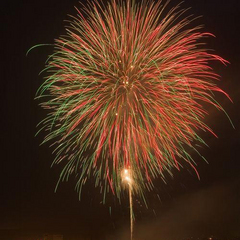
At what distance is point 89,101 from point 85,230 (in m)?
11.2

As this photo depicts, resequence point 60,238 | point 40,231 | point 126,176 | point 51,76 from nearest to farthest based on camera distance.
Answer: point 51,76 < point 126,176 < point 60,238 < point 40,231

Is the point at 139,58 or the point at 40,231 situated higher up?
the point at 139,58

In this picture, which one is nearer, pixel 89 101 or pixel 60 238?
pixel 89 101

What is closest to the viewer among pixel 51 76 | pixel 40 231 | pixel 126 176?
Answer: pixel 51 76

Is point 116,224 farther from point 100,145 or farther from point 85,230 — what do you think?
point 100,145

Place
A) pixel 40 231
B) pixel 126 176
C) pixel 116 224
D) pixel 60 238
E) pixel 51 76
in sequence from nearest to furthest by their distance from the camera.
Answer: pixel 51 76, pixel 126 176, pixel 60 238, pixel 40 231, pixel 116 224

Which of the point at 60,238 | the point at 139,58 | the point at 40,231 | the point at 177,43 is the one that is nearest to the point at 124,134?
the point at 139,58

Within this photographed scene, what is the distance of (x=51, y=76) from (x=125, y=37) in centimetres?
312

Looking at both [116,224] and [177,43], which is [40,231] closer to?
[116,224]

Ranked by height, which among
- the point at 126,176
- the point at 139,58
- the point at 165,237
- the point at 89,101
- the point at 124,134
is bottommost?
the point at 165,237

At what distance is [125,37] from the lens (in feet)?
41.0

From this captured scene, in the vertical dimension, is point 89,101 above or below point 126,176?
above

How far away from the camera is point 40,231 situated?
70.9 feet

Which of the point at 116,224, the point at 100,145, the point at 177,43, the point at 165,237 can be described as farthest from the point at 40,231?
the point at 177,43
